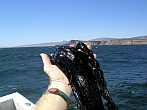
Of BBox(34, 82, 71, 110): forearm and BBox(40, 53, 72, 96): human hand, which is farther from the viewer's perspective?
BBox(40, 53, 72, 96): human hand

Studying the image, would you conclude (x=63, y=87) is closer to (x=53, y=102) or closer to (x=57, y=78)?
(x=57, y=78)

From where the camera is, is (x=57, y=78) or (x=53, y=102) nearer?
(x=53, y=102)

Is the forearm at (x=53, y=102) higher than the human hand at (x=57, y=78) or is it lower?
lower

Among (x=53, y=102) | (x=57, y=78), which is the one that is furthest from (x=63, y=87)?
(x=53, y=102)

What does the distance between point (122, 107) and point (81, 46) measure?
9.05m

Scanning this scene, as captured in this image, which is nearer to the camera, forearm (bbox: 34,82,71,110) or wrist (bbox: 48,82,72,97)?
forearm (bbox: 34,82,71,110)

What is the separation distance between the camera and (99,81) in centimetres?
239

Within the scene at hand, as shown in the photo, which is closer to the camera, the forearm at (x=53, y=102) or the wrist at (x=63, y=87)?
the forearm at (x=53, y=102)

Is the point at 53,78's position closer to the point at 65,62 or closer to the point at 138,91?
the point at 65,62

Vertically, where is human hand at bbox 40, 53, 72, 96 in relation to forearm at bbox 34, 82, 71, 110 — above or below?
above

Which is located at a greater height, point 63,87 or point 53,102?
point 63,87

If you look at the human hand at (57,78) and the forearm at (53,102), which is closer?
the forearm at (53,102)

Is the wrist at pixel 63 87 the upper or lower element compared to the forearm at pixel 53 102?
upper

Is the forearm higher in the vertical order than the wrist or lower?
lower
